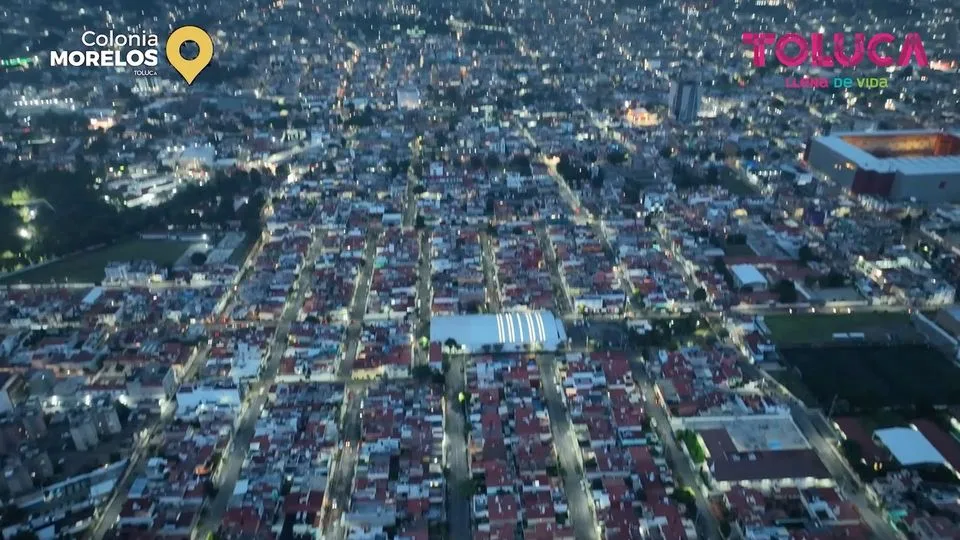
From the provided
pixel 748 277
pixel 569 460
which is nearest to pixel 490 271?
pixel 748 277

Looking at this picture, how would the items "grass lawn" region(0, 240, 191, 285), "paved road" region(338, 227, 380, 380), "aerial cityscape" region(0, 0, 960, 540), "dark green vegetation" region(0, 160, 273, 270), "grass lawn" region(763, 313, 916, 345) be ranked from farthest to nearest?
"dark green vegetation" region(0, 160, 273, 270) < "grass lawn" region(0, 240, 191, 285) < "grass lawn" region(763, 313, 916, 345) < "paved road" region(338, 227, 380, 380) < "aerial cityscape" region(0, 0, 960, 540)

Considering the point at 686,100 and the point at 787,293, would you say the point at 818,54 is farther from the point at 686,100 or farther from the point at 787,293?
the point at 787,293

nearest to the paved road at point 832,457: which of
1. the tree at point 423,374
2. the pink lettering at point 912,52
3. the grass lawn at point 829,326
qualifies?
the grass lawn at point 829,326

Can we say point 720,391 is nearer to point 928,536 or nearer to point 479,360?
point 928,536

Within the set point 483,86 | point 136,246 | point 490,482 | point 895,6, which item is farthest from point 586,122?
point 895,6

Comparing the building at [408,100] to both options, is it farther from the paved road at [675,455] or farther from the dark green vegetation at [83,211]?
the paved road at [675,455]

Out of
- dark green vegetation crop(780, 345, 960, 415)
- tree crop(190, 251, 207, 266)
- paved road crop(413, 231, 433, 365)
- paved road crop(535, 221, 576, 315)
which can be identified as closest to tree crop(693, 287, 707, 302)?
dark green vegetation crop(780, 345, 960, 415)

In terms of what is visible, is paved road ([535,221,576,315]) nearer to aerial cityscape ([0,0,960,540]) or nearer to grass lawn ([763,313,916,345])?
aerial cityscape ([0,0,960,540])
